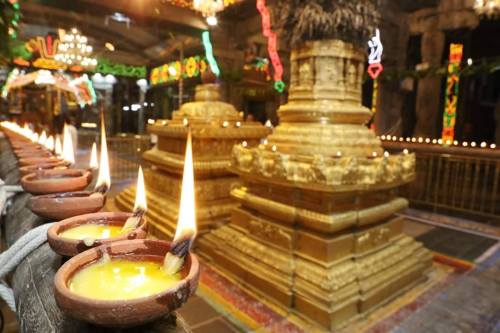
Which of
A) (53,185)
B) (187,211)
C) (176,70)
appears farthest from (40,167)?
(176,70)

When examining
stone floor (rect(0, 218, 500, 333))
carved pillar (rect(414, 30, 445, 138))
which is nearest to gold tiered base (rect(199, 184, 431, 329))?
stone floor (rect(0, 218, 500, 333))

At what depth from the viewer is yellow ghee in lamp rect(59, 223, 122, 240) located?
87 cm

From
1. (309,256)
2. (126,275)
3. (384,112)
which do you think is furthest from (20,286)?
(384,112)

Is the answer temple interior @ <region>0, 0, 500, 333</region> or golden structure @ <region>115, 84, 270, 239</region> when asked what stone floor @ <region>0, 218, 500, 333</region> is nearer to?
temple interior @ <region>0, 0, 500, 333</region>

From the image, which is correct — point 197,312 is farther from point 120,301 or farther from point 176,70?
point 176,70

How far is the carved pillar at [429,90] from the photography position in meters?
9.87

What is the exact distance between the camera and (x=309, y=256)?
270cm

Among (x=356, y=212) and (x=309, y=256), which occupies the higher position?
(x=356, y=212)

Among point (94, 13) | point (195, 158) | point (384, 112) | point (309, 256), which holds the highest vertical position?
point (94, 13)

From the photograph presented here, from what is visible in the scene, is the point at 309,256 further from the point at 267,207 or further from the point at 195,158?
the point at 195,158

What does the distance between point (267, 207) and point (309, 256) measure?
1.87 feet

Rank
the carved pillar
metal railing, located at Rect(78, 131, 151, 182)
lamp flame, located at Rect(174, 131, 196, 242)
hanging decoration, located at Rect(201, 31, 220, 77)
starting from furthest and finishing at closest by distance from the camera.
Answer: the carved pillar → metal railing, located at Rect(78, 131, 151, 182) → hanging decoration, located at Rect(201, 31, 220, 77) → lamp flame, located at Rect(174, 131, 196, 242)

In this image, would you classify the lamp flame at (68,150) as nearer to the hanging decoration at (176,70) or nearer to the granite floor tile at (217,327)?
the granite floor tile at (217,327)

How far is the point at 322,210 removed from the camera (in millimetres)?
2666
